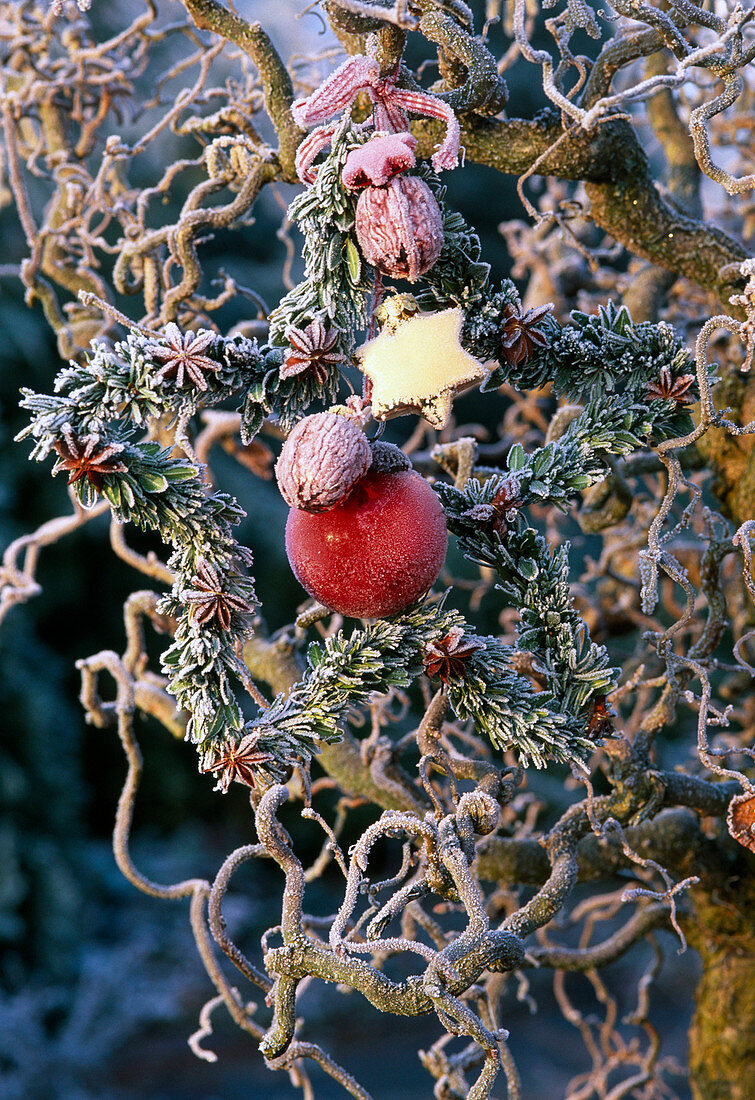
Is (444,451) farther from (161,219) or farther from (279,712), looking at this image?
(161,219)

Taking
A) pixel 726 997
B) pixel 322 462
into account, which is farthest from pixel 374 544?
pixel 726 997

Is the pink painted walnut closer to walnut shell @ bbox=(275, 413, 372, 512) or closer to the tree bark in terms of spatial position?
walnut shell @ bbox=(275, 413, 372, 512)

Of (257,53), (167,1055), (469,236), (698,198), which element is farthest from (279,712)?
(167,1055)

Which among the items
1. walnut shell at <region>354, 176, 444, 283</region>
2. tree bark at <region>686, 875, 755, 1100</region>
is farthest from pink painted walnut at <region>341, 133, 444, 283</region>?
tree bark at <region>686, 875, 755, 1100</region>

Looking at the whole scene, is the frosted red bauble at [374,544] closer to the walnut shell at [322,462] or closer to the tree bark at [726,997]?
the walnut shell at [322,462]

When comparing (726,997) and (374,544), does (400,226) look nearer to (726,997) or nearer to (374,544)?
(374,544)

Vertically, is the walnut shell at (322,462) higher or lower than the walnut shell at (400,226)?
lower

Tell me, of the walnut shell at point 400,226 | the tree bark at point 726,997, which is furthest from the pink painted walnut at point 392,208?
the tree bark at point 726,997
